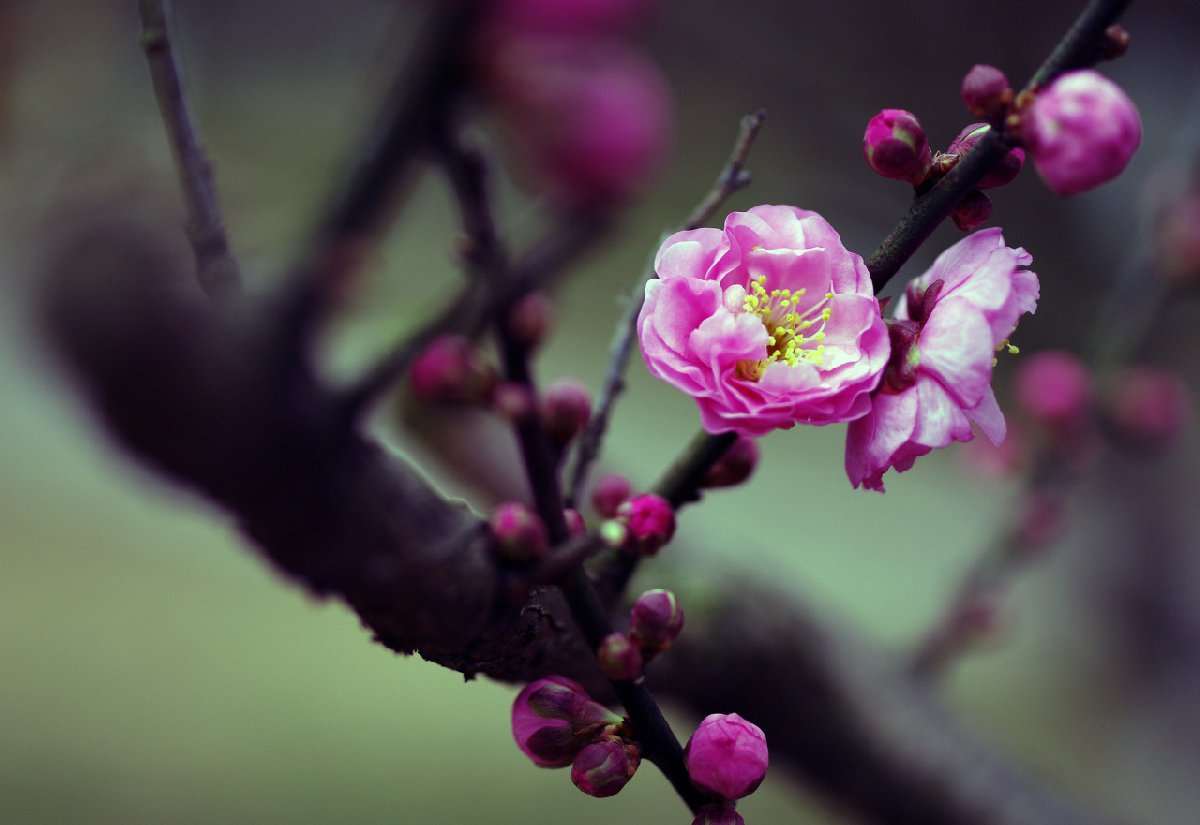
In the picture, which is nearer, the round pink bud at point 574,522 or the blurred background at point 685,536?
the round pink bud at point 574,522

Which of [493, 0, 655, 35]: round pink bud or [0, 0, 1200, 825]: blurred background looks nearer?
[493, 0, 655, 35]: round pink bud

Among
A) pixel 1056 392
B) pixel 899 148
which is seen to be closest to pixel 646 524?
pixel 899 148

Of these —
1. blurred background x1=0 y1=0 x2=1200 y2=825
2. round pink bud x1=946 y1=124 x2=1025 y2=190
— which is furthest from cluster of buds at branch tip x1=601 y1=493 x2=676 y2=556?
blurred background x1=0 y1=0 x2=1200 y2=825

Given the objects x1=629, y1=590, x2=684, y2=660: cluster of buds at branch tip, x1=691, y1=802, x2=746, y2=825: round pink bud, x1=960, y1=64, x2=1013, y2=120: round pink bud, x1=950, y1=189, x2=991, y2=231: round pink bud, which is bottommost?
x1=691, y1=802, x2=746, y2=825: round pink bud

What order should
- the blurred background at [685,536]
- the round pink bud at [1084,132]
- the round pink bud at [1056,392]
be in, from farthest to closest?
1. the blurred background at [685,536]
2. the round pink bud at [1056,392]
3. the round pink bud at [1084,132]

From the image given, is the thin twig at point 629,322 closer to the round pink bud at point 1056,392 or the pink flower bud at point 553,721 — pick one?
the pink flower bud at point 553,721

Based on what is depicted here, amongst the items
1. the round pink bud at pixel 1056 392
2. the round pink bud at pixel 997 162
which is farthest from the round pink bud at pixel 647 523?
the round pink bud at pixel 1056 392

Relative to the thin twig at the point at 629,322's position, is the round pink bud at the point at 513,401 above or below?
below

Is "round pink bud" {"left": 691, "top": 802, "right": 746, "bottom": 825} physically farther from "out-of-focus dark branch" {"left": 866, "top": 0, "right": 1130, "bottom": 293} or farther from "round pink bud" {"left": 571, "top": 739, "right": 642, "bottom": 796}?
"out-of-focus dark branch" {"left": 866, "top": 0, "right": 1130, "bottom": 293}
